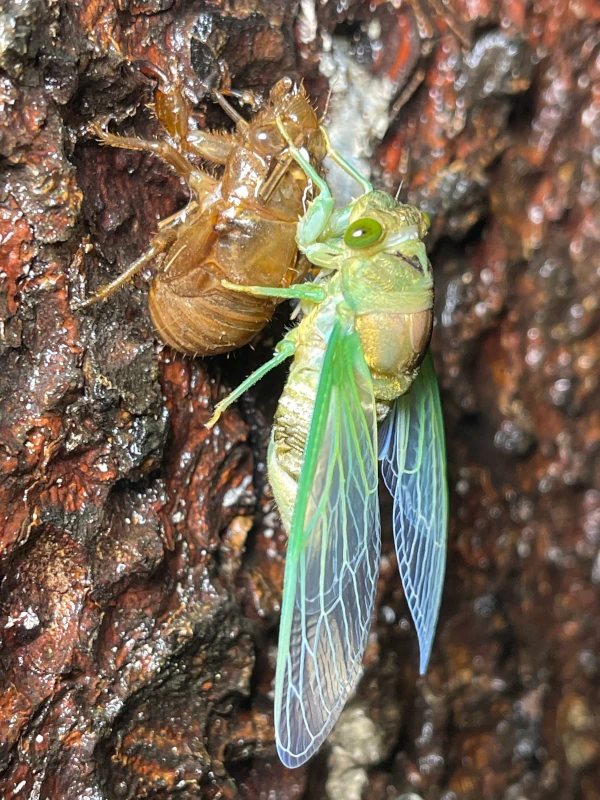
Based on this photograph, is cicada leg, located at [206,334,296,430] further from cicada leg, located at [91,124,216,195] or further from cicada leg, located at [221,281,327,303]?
cicada leg, located at [91,124,216,195]

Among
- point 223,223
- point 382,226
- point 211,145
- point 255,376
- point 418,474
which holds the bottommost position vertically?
point 418,474

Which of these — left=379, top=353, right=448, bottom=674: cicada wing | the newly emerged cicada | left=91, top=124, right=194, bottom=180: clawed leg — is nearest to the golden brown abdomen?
the newly emerged cicada

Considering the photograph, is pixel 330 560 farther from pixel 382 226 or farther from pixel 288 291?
pixel 382 226

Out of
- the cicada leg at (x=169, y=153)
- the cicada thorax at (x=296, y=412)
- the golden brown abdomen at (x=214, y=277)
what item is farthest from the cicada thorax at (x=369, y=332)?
the cicada leg at (x=169, y=153)

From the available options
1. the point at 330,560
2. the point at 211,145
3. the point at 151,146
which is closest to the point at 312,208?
the point at 211,145

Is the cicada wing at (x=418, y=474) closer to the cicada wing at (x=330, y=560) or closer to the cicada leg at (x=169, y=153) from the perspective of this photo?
the cicada wing at (x=330, y=560)

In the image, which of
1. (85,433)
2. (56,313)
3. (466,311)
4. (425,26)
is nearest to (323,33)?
(425,26)
